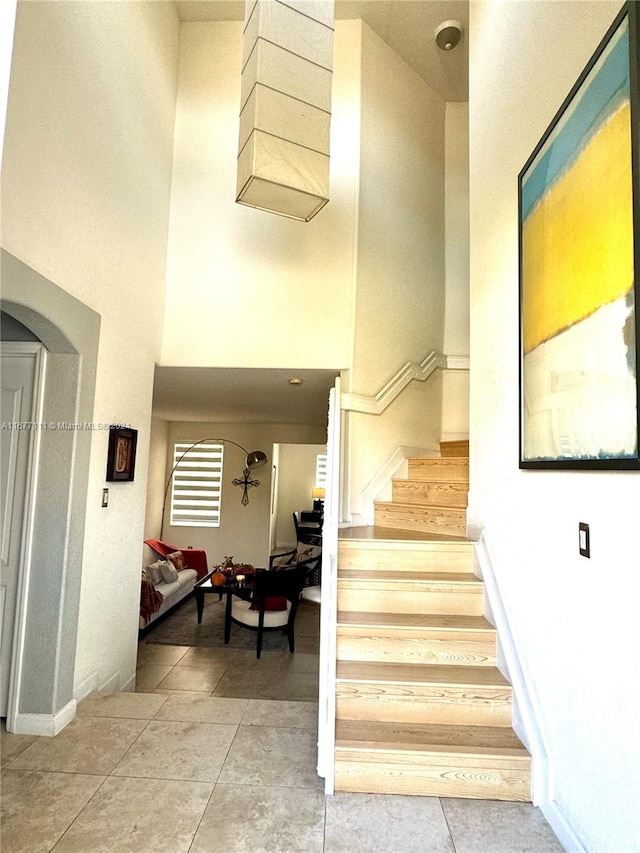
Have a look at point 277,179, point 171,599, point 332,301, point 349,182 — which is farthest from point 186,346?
point 171,599

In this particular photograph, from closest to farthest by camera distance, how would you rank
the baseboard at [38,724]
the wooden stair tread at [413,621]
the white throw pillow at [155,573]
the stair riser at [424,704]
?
the stair riser at [424,704], the baseboard at [38,724], the wooden stair tread at [413,621], the white throw pillow at [155,573]

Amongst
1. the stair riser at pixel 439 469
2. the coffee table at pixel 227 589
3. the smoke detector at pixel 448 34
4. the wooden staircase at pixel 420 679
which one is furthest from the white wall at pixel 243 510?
the smoke detector at pixel 448 34

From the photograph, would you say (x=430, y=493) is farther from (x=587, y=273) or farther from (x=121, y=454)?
(x=587, y=273)

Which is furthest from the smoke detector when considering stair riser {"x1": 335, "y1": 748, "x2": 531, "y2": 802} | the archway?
stair riser {"x1": 335, "y1": 748, "x2": 531, "y2": 802}

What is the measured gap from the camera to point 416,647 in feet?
8.37

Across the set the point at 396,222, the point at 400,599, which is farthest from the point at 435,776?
the point at 396,222

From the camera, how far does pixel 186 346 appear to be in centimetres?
409

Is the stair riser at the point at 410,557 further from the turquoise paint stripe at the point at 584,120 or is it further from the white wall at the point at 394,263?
the turquoise paint stripe at the point at 584,120

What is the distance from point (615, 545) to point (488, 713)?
1.23 m

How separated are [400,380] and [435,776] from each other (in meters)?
3.10

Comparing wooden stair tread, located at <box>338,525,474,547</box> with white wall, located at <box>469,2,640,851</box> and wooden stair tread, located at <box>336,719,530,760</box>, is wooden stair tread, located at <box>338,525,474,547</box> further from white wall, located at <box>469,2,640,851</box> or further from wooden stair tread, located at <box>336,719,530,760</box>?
wooden stair tread, located at <box>336,719,530,760</box>

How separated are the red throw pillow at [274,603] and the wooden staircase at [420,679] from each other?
2.39 meters

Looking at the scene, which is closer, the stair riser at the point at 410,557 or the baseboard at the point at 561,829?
the baseboard at the point at 561,829

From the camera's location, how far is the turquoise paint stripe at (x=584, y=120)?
149 centimetres
